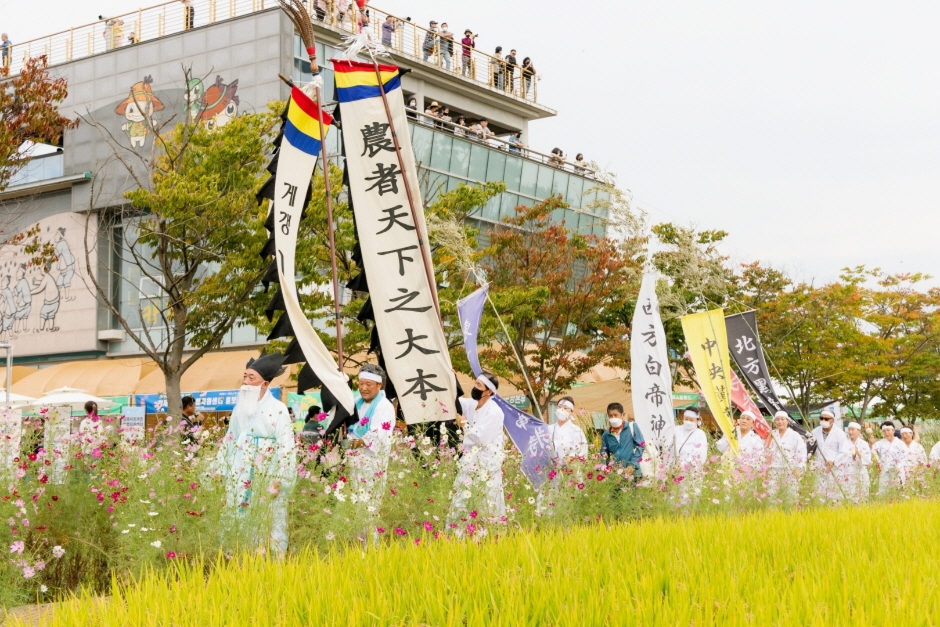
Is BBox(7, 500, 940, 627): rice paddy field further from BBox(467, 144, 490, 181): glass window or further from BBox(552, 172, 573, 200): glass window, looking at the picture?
BBox(552, 172, 573, 200): glass window

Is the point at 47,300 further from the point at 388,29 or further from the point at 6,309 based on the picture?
the point at 388,29

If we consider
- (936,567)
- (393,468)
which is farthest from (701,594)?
(393,468)

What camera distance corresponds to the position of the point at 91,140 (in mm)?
31125

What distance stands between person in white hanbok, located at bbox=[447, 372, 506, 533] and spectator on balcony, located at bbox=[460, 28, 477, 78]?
26.2 meters

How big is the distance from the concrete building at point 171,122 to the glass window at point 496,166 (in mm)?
33

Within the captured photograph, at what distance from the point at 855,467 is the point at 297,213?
8.10m

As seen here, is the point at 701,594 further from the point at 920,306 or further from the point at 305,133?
the point at 920,306

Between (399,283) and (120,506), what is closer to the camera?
→ (120,506)

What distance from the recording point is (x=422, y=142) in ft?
92.1

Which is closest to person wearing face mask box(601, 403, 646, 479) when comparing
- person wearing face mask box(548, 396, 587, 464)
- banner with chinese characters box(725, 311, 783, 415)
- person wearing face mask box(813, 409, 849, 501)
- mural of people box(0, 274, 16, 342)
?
person wearing face mask box(548, 396, 587, 464)

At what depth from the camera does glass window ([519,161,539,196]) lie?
32375mm

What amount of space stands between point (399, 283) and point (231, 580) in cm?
530

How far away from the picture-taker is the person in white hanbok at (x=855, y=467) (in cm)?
1128

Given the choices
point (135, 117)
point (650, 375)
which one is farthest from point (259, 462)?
point (135, 117)
